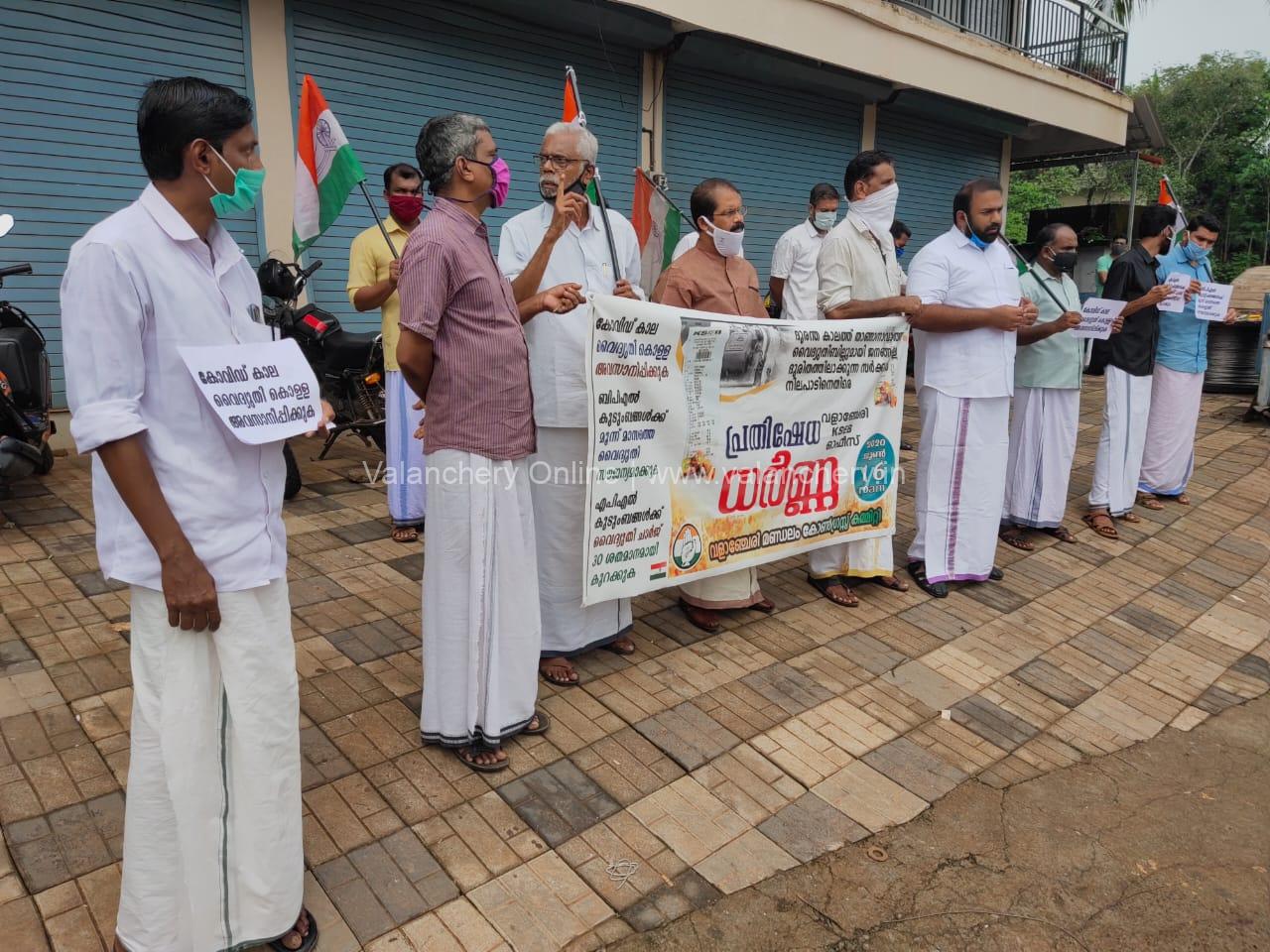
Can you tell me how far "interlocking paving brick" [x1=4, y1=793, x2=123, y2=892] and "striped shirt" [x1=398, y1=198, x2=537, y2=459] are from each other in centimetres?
140

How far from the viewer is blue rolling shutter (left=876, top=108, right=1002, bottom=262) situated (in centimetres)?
1313

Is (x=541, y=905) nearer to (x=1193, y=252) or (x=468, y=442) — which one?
(x=468, y=442)

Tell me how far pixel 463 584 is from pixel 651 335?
123 cm

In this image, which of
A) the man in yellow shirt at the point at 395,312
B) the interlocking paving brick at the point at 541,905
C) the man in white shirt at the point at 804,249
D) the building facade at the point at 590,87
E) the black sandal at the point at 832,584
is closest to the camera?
the interlocking paving brick at the point at 541,905

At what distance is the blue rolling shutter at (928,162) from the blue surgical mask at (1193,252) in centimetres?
700

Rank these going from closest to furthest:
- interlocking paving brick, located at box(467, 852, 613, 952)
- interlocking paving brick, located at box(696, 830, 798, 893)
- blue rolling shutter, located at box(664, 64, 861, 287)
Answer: interlocking paving brick, located at box(467, 852, 613, 952)
interlocking paving brick, located at box(696, 830, 798, 893)
blue rolling shutter, located at box(664, 64, 861, 287)

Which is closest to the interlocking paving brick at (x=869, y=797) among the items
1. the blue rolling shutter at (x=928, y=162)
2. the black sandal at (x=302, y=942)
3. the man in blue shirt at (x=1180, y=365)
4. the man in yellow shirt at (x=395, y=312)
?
the black sandal at (x=302, y=942)

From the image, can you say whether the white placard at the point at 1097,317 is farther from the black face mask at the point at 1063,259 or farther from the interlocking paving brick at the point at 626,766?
the interlocking paving brick at the point at 626,766

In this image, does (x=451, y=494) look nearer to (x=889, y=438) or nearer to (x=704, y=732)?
(x=704, y=732)

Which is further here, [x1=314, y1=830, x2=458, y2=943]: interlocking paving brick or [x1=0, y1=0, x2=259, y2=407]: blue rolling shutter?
[x1=0, y1=0, x2=259, y2=407]: blue rolling shutter

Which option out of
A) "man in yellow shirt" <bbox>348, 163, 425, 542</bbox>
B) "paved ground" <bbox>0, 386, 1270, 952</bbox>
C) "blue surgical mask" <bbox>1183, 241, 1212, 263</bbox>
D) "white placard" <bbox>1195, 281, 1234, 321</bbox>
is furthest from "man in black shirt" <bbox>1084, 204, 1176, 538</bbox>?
"man in yellow shirt" <bbox>348, 163, 425, 542</bbox>

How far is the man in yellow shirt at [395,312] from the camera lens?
5.00 m

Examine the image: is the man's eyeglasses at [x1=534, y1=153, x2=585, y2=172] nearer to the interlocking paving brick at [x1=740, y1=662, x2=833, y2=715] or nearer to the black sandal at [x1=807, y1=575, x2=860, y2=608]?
the interlocking paving brick at [x1=740, y1=662, x2=833, y2=715]

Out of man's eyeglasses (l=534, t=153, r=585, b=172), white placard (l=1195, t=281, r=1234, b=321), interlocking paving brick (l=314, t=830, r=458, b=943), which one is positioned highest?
man's eyeglasses (l=534, t=153, r=585, b=172)
